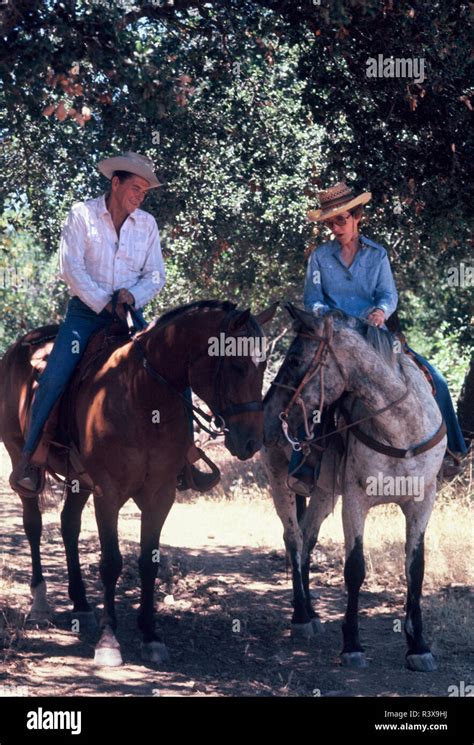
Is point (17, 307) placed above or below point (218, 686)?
above

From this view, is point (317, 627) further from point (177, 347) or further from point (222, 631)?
point (177, 347)

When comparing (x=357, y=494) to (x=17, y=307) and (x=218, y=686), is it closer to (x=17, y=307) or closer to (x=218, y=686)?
(x=218, y=686)

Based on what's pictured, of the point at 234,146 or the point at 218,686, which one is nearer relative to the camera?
the point at 218,686

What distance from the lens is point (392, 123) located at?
945 centimetres

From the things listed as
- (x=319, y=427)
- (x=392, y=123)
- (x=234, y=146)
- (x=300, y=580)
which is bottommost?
(x=300, y=580)

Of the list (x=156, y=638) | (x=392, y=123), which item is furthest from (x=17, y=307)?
(x=156, y=638)

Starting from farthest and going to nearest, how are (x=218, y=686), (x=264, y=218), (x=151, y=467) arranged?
(x=264, y=218)
(x=151, y=467)
(x=218, y=686)

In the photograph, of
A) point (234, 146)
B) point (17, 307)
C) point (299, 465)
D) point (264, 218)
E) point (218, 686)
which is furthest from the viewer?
point (17, 307)

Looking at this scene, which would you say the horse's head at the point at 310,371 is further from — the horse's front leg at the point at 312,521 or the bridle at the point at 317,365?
the horse's front leg at the point at 312,521

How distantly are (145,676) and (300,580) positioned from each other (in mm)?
1945

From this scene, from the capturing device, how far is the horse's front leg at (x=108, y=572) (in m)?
6.79

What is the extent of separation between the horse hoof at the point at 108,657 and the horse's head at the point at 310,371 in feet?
6.48

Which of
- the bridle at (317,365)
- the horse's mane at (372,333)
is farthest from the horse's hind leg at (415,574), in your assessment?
the horse's mane at (372,333)

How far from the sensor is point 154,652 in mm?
7012
